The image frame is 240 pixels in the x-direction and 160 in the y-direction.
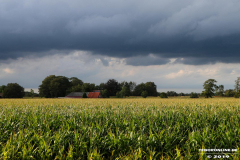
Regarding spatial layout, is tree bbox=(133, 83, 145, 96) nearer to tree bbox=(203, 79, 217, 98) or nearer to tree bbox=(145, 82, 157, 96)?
tree bbox=(145, 82, 157, 96)

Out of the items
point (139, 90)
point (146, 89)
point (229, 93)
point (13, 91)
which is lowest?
point (229, 93)

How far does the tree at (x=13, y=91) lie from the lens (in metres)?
84.6

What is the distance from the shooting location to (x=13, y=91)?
85.7m

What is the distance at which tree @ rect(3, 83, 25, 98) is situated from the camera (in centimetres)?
8462

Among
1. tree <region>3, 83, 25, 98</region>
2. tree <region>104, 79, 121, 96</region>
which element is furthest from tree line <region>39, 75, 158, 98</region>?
tree <region>3, 83, 25, 98</region>

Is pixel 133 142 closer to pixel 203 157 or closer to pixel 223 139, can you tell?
pixel 203 157

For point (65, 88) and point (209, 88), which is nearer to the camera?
point (209, 88)

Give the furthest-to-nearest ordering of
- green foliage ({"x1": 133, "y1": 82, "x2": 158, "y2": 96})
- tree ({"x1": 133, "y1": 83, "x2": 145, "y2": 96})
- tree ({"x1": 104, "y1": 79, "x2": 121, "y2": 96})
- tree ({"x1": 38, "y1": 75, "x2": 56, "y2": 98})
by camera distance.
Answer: green foliage ({"x1": 133, "y1": 82, "x2": 158, "y2": 96}), tree ({"x1": 133, "y1": 83, "x2": 145, "y2": 96}), tree ({"x1": 104, "y1": 79, "x2": 121, "y2": 96}), tree ({"x1": 38, "y1": 75, "x2": 56, "y2": 98})

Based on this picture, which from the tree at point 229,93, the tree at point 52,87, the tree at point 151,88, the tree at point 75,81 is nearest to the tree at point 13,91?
the tree at point 52,87

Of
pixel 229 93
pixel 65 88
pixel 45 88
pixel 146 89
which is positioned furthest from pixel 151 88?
pixel 45 88

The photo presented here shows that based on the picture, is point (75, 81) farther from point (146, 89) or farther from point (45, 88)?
point (146, 89)

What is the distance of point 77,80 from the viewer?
120m

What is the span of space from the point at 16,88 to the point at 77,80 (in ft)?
133

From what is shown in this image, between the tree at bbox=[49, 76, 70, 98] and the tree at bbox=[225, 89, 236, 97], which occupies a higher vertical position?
the tree at bbox=[49, 76, 70, 98]
